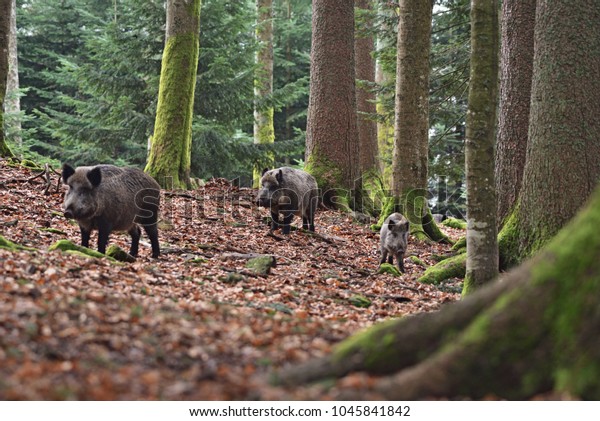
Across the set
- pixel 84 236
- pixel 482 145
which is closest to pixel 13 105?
pixel 84 236

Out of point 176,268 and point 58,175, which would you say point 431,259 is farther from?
point 58,175

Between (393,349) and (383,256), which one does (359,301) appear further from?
(393,349)

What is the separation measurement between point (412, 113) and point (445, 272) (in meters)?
5.18

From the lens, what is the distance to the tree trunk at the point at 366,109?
2117 centimetres

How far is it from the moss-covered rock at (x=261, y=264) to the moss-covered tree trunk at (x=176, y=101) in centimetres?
717

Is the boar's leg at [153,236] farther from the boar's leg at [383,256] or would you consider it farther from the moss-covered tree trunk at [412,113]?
the moss-covered tree trunk at [412,113]

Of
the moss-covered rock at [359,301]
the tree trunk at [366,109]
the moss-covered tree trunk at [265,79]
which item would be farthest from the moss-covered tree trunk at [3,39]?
the moss-covered tree trunk at [265,79]

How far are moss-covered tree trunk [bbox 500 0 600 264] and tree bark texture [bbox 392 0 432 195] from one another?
554cm

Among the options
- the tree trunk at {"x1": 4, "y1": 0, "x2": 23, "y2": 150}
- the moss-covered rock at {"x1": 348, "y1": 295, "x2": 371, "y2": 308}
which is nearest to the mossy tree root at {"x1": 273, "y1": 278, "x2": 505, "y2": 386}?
the moss-covered rock at {"x1": 348, "y1": 295, "x2": 371, "y2": 308}

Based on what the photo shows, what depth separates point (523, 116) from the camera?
11.1 meters

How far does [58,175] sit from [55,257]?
7.48m

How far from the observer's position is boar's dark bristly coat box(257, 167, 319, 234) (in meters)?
14.4
